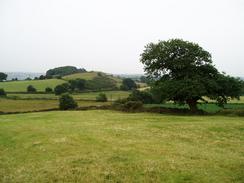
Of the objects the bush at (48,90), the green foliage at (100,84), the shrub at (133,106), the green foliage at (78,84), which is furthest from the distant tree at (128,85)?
the shrub at (133,106)

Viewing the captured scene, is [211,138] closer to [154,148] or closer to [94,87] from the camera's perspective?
[154,148]

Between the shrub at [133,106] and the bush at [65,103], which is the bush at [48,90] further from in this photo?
the shrub at [133,106]

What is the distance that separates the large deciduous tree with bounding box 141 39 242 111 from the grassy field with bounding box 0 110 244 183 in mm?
14636

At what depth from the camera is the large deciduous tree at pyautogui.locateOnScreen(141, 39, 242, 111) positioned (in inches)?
1513

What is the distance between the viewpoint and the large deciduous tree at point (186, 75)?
38.4 meters

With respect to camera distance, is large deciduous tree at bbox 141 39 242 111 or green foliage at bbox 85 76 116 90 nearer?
large deciduous tree at bbox 141 39 242 111

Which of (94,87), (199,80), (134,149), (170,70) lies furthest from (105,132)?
(94,87)

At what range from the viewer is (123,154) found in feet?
50.3

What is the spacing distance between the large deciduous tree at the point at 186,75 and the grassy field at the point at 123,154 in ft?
48.0

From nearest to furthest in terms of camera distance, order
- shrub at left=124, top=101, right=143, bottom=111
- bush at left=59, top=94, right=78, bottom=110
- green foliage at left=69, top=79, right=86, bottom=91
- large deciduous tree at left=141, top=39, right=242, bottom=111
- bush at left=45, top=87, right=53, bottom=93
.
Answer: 1. large deciduous tree at left=141, top=39, right=242, bottom=111
2. shrub at left=124, top=101, right=143, bottom=111
3. bush at left=59, top=94, right=78, bottom=110
4. bush at left=45, top=87, right=53, bottom=93
5. green foliage at left=69, top=79, right=86, bottom=91

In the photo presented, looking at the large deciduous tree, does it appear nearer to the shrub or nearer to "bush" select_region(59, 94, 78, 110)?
the shrub

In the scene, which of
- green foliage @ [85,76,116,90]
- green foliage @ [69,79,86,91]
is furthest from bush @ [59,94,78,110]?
green foliage @ [85,76,116,90]

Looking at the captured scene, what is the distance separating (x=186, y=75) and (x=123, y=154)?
2702cm

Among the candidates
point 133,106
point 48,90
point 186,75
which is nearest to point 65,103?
point 133,106
